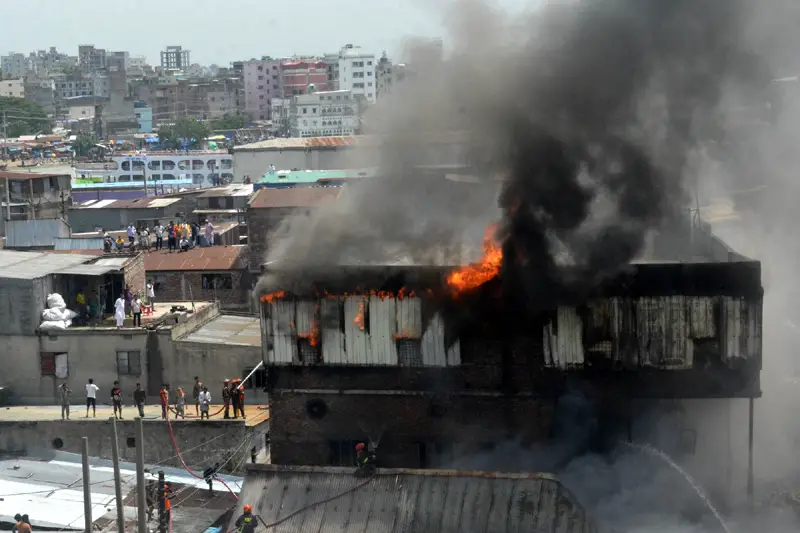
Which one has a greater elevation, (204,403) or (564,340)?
(564,340)

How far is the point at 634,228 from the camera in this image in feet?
67.2

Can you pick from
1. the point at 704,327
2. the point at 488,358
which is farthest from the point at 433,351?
the point at 704,327

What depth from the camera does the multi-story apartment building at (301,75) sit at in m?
154

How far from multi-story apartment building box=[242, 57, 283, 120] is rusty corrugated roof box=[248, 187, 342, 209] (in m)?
125

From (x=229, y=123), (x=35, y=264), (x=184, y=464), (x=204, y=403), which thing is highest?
(x=229, y=123)

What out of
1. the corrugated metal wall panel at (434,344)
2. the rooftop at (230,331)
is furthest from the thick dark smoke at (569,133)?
the rooftop at (230,331)

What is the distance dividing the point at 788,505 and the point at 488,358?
5.90 meters

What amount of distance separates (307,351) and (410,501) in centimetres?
366

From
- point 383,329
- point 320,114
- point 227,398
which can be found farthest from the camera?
point 320,114

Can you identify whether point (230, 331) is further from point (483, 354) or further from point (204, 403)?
point (483, 354)

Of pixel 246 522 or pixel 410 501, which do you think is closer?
pixel 246 522

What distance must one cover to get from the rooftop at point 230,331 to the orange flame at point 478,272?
794cm

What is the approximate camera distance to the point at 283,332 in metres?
20.9

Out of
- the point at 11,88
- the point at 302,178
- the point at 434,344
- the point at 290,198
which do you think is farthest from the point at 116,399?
the point at 11,88
